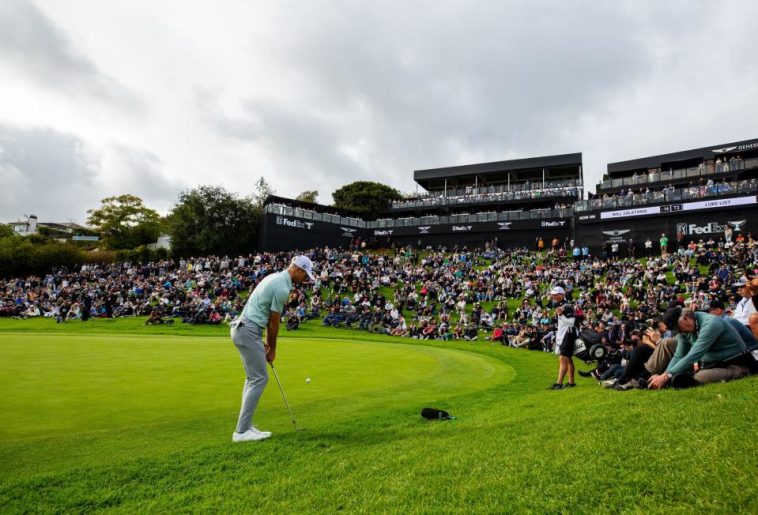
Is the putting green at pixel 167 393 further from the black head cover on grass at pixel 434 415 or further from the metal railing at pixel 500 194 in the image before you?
the metal railing at pixel 500 194

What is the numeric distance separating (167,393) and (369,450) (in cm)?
446

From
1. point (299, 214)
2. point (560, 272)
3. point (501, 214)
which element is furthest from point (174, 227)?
point (560, 272)

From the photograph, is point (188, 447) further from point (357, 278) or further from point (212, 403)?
point (357, 278)

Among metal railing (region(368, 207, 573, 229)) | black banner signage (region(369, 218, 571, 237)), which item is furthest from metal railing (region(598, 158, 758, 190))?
black banner signage (region(369, 218, 571, 237))

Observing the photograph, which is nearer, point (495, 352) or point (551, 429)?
point (551, 429)

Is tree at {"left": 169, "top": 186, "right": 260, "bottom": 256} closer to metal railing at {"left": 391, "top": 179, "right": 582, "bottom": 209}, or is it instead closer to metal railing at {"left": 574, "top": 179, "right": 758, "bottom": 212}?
metal railing at {"left": 391, "top": 179, "right": 582, "bottom": 209}

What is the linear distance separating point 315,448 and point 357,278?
107 ft

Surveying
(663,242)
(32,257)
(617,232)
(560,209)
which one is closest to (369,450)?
(663,242)

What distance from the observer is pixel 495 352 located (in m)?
18.2

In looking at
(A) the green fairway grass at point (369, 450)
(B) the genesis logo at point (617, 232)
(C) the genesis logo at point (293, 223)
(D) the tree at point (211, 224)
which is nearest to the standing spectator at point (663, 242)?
(B) the genesis logo at point (617, 232)

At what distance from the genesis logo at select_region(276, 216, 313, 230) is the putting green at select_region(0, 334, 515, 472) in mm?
40462

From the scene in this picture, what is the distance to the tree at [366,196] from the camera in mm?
81312

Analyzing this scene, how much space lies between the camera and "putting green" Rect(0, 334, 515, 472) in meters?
5.29

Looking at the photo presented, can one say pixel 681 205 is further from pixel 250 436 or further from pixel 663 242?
pixel 250 436
